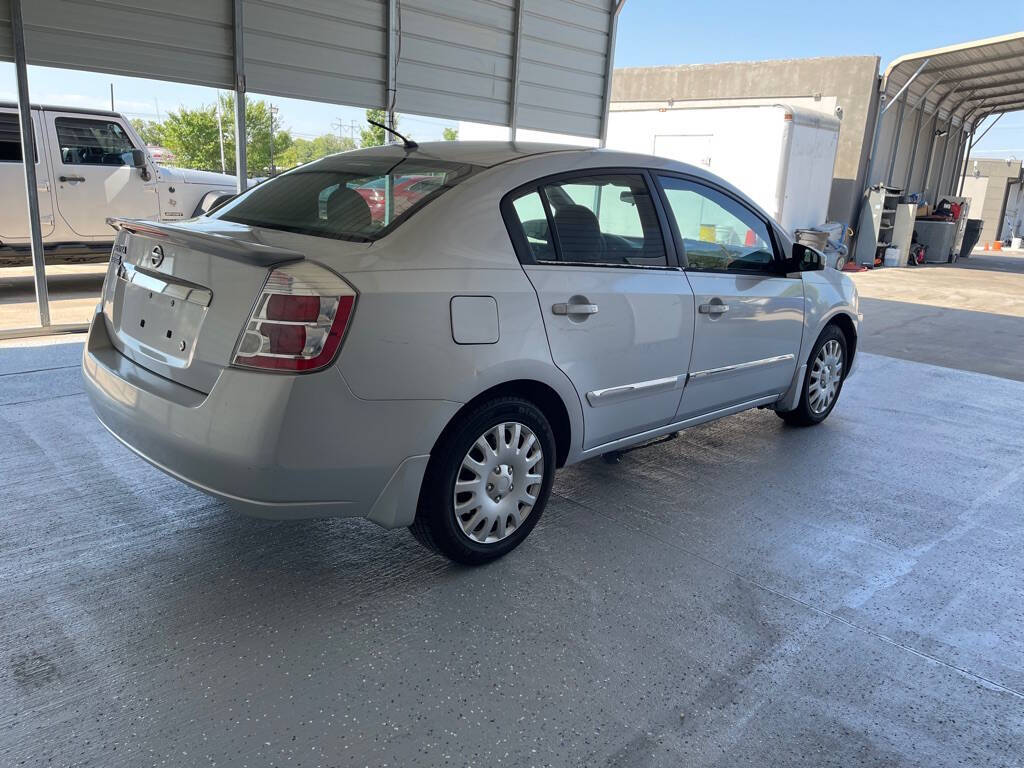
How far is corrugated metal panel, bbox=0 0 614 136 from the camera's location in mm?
6207

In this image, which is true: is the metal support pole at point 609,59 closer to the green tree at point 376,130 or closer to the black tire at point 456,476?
the green tree at point 376,130

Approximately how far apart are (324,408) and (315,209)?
106 centimetres

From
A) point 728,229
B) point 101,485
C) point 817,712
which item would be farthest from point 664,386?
point 101,485

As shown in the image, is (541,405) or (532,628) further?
(541,405)

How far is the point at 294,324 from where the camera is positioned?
2.34 m

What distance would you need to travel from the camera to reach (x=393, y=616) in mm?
2641

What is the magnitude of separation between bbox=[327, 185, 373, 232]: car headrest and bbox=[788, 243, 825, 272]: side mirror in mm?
2429

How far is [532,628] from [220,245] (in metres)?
1.67

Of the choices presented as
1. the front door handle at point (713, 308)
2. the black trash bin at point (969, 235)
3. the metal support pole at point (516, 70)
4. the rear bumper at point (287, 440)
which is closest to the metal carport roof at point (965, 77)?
the black trash bin at point (969, 235)

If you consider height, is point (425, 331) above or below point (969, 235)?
below

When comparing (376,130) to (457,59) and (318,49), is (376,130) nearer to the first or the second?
(457,59)

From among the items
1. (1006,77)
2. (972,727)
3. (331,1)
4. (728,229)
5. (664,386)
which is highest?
(1006,77)

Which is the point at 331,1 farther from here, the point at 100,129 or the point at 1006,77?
the point at 1006,77

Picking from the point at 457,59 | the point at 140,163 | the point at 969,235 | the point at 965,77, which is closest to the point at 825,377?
the point at 457,59
